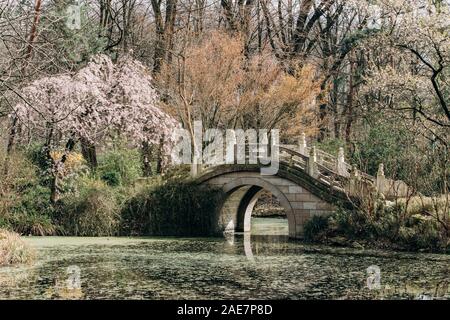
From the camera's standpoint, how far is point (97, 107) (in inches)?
984

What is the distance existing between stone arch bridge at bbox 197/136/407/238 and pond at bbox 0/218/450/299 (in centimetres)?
164

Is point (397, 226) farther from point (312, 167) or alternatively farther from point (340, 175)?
point (312, 167)

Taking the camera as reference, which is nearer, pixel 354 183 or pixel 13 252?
pixel 13 252

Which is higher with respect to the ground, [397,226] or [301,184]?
[301,184]

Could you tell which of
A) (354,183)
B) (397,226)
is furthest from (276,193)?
(397,226)

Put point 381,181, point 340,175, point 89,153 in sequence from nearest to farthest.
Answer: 1. point 381,181
2. point 340,175
3. point 89,153

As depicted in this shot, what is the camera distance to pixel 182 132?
92.0ft

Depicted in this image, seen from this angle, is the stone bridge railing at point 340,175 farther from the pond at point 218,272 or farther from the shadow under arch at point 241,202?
the pond at point 218,272

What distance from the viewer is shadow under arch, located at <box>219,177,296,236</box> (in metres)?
23.7

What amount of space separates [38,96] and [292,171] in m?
8.39

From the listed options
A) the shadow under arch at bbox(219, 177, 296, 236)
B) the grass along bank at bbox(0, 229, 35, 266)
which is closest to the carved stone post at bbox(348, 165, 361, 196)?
the shadow under arch at bbox(219, 177, 296, 236)

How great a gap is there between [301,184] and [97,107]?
287 inches
